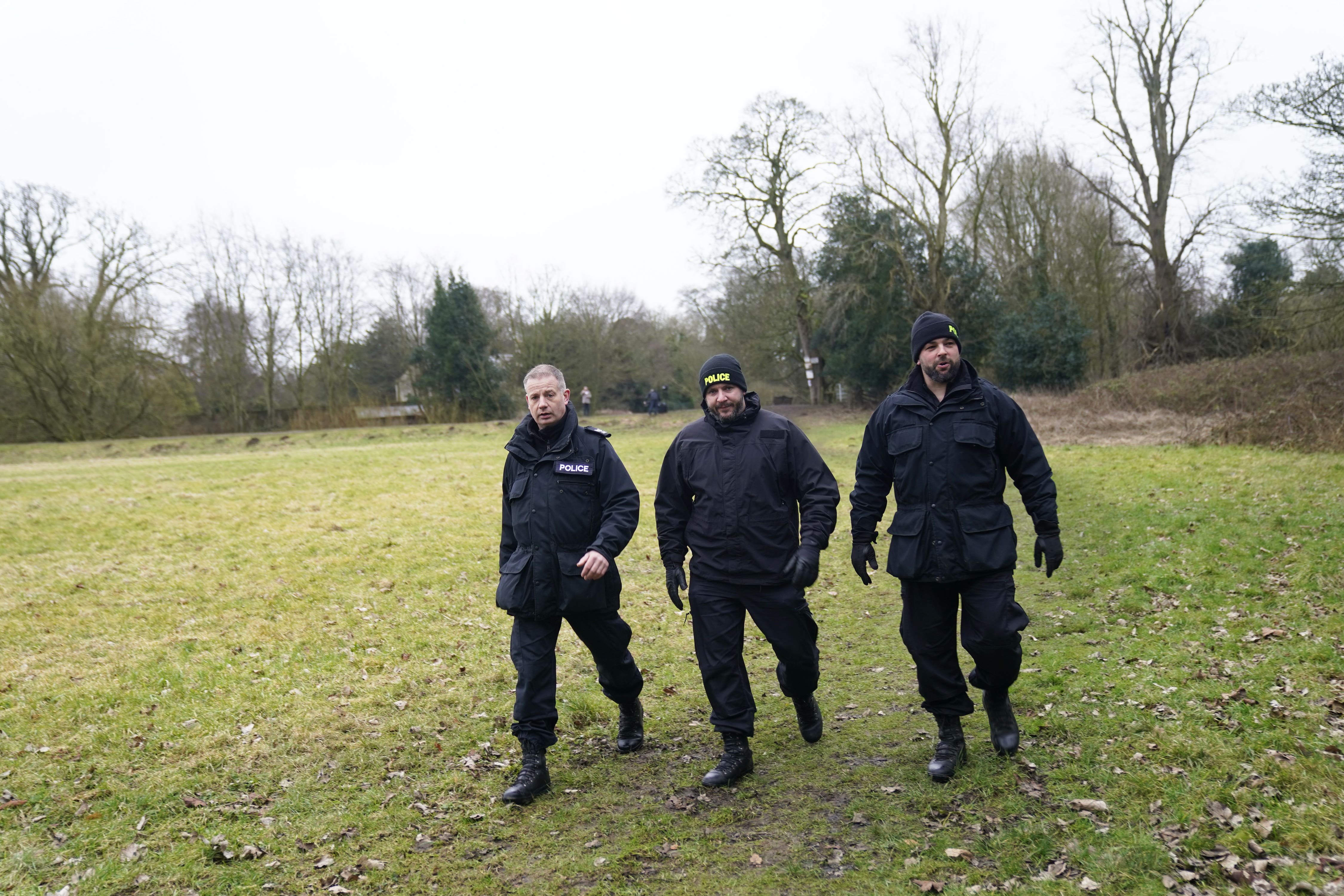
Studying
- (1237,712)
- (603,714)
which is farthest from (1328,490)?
(603,714)

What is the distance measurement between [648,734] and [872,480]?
7.83ft

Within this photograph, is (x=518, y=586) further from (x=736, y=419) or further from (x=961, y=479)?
(x=961, y=479)

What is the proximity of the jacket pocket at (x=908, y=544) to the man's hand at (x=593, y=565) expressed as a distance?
1.50 meters

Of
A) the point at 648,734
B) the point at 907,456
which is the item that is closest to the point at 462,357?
the point at 648,734

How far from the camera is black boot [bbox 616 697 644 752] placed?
5520 mm

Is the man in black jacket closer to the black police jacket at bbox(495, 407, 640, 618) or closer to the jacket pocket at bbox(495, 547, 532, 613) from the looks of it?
the black police jacket at bbox(495, 407, 640, 618)

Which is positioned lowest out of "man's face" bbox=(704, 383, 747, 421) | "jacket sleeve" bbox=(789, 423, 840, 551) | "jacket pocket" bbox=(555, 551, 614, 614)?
"jacket pocket" bbox=(555, 551, 614, 614)

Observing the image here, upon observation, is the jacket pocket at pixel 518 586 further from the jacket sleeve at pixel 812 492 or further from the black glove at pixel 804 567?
the jacket sleeve at pixel 812 492

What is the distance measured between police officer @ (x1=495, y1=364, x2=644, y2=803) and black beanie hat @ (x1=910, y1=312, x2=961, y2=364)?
1749 millimetres

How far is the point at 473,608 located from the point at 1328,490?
33.5 ft

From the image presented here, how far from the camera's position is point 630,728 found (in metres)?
5.54

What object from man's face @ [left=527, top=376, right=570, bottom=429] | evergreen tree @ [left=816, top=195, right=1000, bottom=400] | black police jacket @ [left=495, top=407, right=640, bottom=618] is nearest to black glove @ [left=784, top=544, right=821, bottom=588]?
black police jacket @ [left=495, top=407, right=640, bottom=618]

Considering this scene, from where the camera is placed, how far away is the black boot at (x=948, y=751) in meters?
4.59

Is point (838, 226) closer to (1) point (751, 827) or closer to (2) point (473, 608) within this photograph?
(2) point (473, 608)
